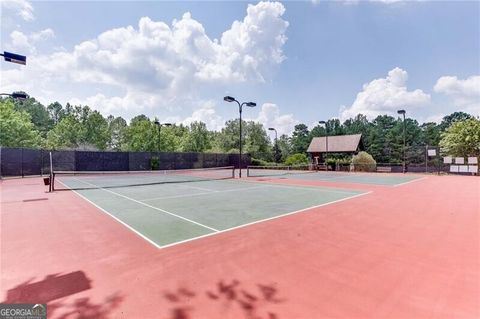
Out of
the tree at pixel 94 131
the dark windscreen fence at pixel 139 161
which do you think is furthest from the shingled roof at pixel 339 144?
the tree at pixel 94 131

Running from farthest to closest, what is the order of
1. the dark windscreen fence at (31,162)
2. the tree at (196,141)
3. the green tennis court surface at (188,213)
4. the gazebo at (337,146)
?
1. the tree at (196,141)
2. the gazebo at (337,146)
3. the dark windscreen fence at (31,162)
4. the green tennis court surface at (188,213)

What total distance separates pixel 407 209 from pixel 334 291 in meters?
6.84

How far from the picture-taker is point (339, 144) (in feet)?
153

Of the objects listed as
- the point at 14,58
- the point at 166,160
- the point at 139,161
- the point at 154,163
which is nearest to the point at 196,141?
the point at 166,160

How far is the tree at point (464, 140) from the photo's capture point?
26969 mm

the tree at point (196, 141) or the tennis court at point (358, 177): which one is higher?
the tree at point (196, 141)

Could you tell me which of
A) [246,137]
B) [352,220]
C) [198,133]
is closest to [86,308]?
[352,220]

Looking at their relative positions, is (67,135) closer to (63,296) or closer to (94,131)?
(94,131)

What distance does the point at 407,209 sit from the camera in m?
8.62

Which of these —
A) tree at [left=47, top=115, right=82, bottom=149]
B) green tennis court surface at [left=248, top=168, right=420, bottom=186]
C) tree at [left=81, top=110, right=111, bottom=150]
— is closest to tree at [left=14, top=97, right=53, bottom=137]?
tree at [left=47, top=115, right=82, bottom=149]

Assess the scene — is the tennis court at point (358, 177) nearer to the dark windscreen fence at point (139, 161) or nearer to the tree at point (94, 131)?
the dark windscreen fence at point (139, 161)

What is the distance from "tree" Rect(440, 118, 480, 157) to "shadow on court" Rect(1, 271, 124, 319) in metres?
35.5

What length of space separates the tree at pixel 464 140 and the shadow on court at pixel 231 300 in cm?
3391

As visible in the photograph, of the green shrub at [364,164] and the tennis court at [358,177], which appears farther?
the green shrub at [364,164]
